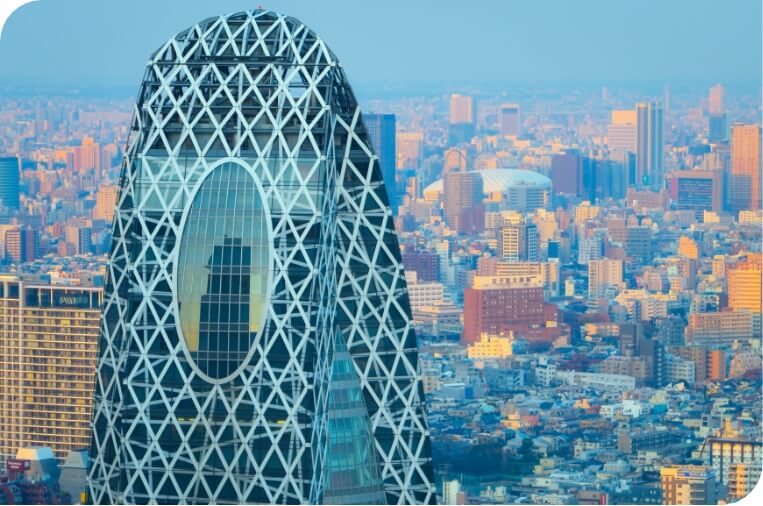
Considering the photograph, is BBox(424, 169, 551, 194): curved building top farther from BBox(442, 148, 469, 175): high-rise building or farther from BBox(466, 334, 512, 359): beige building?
BBox(466, 334, 512, 359): beige building

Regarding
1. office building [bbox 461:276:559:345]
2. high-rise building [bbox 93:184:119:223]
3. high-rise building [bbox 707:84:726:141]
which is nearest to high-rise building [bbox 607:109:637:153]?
high-rise building [bbox 707:84:726:141]

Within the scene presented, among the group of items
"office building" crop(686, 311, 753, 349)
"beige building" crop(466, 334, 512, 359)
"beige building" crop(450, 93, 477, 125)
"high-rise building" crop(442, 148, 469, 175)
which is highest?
"beige building" crop(450, 93, 477, 125)

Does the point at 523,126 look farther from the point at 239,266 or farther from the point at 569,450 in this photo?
the point at 239,266

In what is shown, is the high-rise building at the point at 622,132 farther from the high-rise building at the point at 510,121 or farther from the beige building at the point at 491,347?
the beige building at the point at 491,347

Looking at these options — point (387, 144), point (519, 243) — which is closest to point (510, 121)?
point (519, 243)

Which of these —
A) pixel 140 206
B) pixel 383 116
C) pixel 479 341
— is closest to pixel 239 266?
pixel 140 206

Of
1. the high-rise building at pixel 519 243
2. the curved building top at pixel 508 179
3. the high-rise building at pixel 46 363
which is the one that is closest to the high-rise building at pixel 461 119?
the curved building top at pixel 508 179

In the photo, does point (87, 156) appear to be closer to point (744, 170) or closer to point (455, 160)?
point (455, 160)
